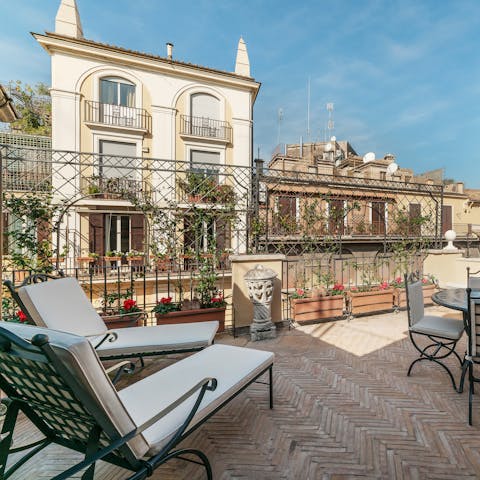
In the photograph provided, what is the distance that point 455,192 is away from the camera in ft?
66.1

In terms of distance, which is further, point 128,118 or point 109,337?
point 128,118

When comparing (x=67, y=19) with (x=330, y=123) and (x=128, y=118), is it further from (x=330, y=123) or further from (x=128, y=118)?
(x=330, y=123)

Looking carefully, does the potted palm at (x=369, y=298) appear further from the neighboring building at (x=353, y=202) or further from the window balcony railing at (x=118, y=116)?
the window balcony railing at (x=118, y=116)

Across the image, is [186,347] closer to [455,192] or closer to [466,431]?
[466,431]

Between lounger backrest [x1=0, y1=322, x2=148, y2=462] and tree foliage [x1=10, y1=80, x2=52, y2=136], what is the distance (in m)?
16.8

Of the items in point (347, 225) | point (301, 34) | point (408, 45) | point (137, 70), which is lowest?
point (347, 225)

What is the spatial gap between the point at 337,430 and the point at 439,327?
1.66m

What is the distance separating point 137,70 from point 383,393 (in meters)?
14.5

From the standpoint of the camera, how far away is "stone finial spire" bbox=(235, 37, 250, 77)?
13.9 meters

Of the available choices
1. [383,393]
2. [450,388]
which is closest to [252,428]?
[383,393]

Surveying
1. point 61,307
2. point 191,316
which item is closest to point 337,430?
point 191,316

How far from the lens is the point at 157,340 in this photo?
270 centimetres

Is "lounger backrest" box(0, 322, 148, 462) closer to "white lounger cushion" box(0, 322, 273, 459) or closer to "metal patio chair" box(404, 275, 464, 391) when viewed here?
"white lounger cushion" box(0, 322, 273, 459)

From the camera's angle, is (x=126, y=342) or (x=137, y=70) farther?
(x=137, y=70)
